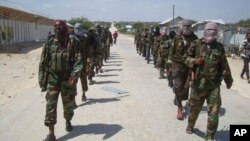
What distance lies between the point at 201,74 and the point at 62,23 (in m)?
2.46

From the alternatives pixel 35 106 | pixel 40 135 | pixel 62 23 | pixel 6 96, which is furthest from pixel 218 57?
pixel 6 96

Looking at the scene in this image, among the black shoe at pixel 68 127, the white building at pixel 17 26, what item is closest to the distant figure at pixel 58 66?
the black shoe at pixel 68 127

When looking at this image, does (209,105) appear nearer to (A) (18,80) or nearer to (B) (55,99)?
(B) (55,99)

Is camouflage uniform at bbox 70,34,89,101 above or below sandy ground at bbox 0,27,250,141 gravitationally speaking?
above

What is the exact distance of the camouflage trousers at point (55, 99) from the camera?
6.15 m

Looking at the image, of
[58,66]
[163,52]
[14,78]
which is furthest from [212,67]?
[14,78]

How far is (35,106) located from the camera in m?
9.13

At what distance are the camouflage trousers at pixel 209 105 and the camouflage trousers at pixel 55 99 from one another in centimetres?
208

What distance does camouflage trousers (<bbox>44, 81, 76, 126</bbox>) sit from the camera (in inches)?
242

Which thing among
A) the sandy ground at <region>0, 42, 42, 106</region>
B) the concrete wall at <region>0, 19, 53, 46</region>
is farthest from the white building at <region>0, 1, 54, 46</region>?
the sandy ground at <region>0, 42, 42, 106</region>

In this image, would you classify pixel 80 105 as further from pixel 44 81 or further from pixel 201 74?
pixel 201 74

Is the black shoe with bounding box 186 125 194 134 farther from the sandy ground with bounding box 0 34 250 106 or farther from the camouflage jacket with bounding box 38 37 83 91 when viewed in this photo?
the sandy ground with bounding box 0 34 250 106

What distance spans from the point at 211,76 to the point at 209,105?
47cm

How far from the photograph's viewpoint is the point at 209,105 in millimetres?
6070
